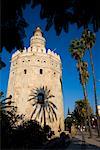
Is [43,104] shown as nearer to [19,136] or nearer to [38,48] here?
[38,48]

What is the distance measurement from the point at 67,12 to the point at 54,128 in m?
37.8

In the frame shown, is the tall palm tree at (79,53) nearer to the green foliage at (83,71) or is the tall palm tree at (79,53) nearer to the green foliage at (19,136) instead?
the green foliage at (83,71)

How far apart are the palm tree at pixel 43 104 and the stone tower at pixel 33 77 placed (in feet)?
2.16

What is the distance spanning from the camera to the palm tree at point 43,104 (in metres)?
39.9

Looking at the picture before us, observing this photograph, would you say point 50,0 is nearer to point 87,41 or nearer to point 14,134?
point 14,134

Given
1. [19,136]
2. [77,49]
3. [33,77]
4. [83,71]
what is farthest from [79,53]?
[19,136]

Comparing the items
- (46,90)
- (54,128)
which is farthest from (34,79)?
(54,128)

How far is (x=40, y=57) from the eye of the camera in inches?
1700

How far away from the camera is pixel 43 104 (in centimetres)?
4072

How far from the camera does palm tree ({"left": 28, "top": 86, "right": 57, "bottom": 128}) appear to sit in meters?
39.9

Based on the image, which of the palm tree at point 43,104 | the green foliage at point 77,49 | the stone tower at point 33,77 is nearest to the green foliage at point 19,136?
the palm tree at point 43,104

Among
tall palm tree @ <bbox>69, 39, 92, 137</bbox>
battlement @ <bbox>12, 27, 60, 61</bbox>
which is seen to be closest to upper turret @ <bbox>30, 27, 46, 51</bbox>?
battlement @ <bbox>12, 27, 60, 61</bbox>

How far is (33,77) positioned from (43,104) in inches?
187

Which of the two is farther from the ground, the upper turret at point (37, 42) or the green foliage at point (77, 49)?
the upper turret at point (37, 42)
